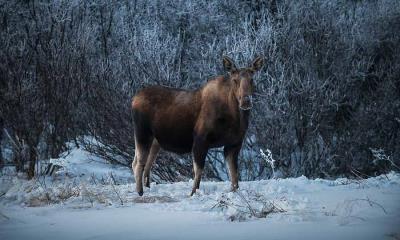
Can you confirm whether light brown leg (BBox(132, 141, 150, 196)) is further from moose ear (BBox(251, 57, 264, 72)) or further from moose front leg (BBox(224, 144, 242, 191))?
moose ear (BBox(251, 57, 264, 72))

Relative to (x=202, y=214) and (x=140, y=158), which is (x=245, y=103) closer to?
(x=140, y=158)

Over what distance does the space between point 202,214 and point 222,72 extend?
34.1ft

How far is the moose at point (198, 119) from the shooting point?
7.30 metres

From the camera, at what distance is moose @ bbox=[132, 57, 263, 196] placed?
730 centimetres

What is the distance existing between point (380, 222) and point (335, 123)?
1292 centimetres

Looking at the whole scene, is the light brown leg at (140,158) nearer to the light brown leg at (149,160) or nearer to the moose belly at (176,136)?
the moose belly at (176,136)

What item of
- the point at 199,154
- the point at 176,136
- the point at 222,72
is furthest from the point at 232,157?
the point at 222,72

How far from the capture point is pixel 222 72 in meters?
15.5

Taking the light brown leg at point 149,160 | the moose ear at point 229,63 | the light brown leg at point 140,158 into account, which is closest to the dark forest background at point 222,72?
the light brown leg at point 149,160

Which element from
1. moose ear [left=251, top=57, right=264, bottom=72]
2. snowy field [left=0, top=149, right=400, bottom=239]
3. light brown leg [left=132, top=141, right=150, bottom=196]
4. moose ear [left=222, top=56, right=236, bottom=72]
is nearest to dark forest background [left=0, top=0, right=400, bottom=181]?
light brown leg [left=132, top=141, right=150, bottom=196]

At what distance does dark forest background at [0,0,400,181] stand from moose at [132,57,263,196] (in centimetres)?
505

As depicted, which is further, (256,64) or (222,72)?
(222,72)

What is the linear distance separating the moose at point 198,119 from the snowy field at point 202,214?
588 millimetres

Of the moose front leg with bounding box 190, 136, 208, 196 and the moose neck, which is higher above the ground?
the moose neck
